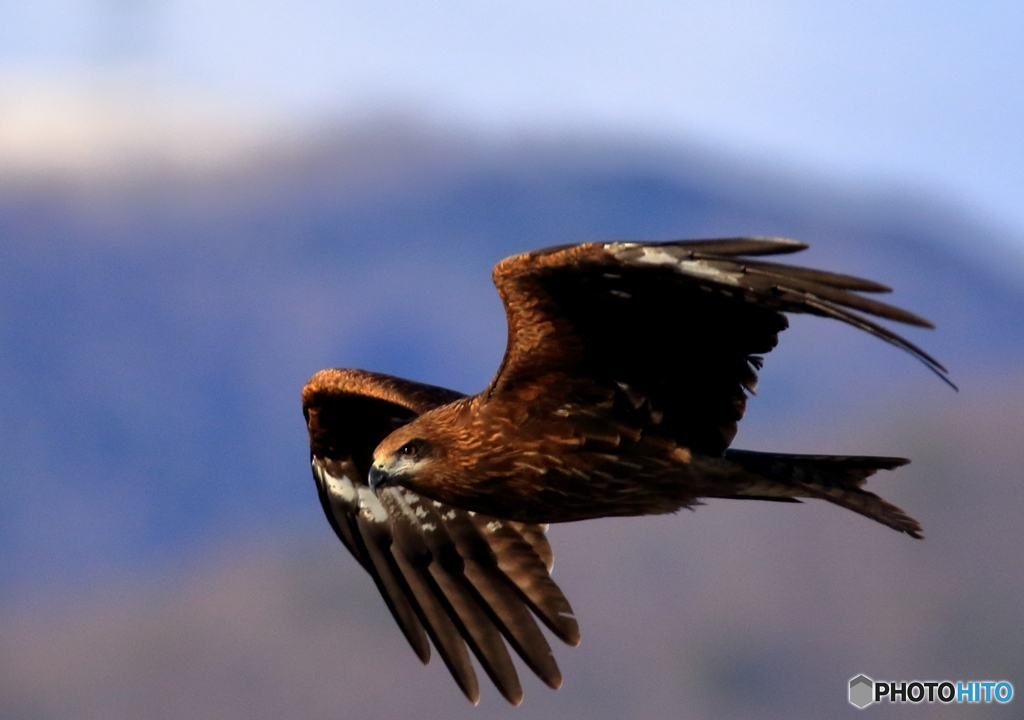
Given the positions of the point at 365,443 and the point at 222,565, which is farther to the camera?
the point at 222,565

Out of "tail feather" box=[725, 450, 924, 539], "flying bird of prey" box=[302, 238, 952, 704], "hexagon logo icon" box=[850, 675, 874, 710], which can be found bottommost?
"hexagon logo icon" box=[850, 675, 874, 710]

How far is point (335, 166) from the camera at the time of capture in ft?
633

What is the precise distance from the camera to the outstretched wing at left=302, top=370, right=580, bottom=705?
35.4 feet

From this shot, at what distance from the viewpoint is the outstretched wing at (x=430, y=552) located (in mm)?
10789

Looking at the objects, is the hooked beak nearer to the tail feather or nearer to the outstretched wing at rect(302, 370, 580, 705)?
the outstretched wing at rect(302, 370, 580, 705)

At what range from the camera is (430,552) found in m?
11.3

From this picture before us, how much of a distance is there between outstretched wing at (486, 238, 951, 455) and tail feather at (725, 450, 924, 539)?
24 cm

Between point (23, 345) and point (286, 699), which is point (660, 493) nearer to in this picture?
point (286, 699)

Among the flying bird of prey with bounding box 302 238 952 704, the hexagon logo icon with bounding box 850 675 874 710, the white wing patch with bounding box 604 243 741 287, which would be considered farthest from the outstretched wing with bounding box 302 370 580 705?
the hexagon logo icon with bounding box 850 675 874 710

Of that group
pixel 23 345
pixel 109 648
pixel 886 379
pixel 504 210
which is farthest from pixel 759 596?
pixel 504 210

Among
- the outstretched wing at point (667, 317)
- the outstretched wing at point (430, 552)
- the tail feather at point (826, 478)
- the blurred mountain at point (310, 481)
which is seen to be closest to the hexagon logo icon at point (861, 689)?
the outstretched wing at point (430, 552)

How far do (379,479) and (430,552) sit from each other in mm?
1705

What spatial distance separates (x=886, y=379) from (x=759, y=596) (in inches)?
1899

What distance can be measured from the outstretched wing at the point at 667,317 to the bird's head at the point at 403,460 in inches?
20.7
